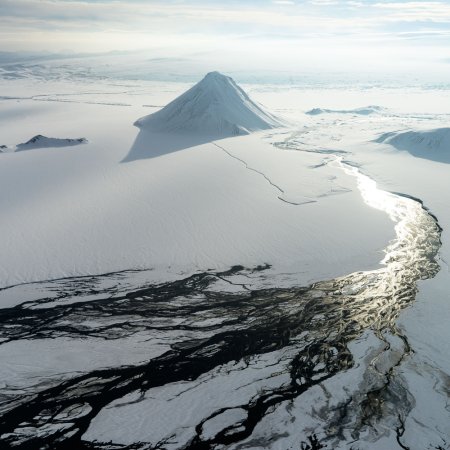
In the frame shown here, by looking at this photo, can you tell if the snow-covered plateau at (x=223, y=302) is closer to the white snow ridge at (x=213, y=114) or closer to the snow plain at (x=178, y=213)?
the snow plain at (x=178, y=213)

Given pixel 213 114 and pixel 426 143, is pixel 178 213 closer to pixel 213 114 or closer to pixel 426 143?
pixel 213 114

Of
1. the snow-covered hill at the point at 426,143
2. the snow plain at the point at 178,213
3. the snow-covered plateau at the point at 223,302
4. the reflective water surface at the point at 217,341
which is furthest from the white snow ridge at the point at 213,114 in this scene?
the reflective water surface at the point at 217,341

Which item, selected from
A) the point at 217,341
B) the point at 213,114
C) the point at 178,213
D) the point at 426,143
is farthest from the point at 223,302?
the point at 213,114

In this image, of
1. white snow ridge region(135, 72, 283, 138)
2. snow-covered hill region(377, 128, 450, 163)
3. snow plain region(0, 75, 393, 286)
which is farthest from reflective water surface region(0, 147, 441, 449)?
white snow ridge region(135, 72, 283, 138)

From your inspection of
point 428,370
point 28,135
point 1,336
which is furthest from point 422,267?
point 28,135

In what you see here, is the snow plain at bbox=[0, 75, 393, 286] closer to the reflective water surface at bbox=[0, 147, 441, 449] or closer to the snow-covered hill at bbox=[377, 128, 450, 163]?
the reflective water surface at bbox=[0, 147, 441, 449]

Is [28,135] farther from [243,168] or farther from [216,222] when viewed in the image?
[216,222]
